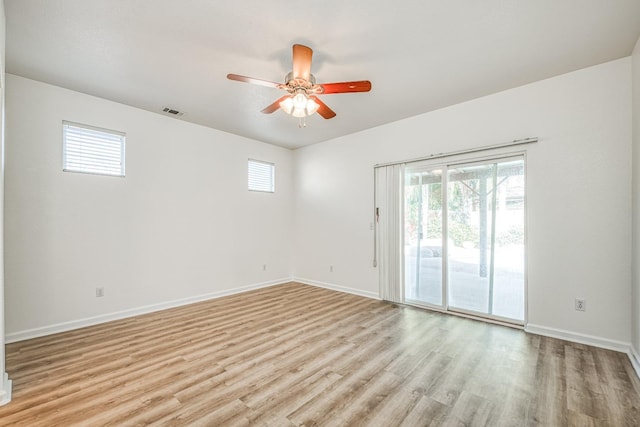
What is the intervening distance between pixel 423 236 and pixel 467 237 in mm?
623

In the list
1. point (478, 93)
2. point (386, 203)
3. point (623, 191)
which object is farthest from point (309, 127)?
point (623, 191)

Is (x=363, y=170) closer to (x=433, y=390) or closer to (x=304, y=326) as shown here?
(x=304, y=326)

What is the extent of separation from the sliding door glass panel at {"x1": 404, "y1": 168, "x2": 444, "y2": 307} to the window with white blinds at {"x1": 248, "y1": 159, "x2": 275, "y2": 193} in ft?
9.12

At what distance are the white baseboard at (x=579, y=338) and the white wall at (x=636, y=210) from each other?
153mm

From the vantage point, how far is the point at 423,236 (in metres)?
4.29

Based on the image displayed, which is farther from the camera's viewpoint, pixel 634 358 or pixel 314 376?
pixel 634 358

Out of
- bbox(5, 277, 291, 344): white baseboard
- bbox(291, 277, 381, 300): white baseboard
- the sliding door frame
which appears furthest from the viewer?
bbox(291, 277, 381, 300): white baseboard

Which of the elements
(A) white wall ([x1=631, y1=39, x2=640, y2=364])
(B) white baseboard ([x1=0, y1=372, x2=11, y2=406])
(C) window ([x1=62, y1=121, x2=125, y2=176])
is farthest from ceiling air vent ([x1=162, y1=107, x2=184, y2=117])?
(A) white wall ([x1=631, y1=39, x2=640, y2=364])

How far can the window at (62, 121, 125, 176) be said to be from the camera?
3486 millimetres

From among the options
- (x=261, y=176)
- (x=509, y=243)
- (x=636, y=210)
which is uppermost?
(x=261, y=176)

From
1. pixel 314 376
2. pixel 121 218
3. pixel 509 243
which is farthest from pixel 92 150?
pixel 509 243

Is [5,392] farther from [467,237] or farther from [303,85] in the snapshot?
[467,237]

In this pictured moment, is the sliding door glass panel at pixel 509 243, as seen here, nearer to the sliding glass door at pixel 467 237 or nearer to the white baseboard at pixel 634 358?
the sliding glass door at pixel 467 237

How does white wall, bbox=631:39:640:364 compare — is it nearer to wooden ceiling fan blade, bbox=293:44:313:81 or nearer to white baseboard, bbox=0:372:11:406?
wooden ceiling fan blade, bbox=293:44:313:81
